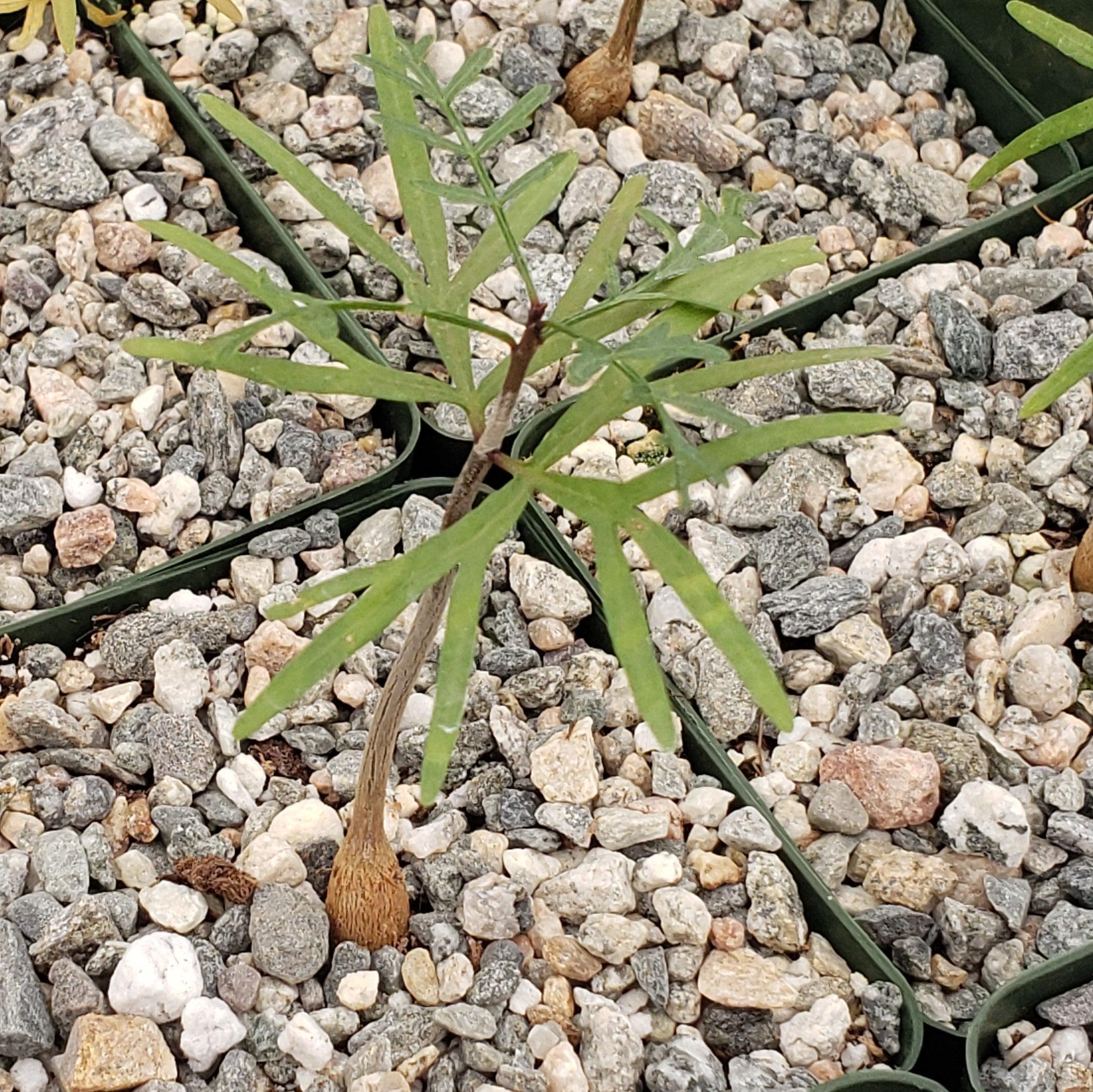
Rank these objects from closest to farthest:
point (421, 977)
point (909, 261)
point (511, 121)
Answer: point (511, 121) → point (421, 977) → point (909, 261)

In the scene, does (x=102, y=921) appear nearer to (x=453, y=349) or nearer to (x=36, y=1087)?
(x=36, y=1087)

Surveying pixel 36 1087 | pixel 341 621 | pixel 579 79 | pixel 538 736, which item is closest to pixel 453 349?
pixel 341 621

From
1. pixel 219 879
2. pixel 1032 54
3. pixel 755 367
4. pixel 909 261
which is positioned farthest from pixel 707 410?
pixel 1032 54

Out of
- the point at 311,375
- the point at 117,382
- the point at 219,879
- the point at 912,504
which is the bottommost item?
the point at 219,879

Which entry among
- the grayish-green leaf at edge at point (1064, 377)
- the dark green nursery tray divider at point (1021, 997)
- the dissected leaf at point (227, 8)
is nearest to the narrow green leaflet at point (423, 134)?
the grayish-green leaf at edge at point (1064, 377)

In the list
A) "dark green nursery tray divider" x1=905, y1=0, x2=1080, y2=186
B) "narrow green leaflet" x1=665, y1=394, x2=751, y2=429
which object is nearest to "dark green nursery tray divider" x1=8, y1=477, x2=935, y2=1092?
"narrow green leaflet" x1=665, y1=394, x2=751, y2=429

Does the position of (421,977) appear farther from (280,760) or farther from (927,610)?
(927,610)

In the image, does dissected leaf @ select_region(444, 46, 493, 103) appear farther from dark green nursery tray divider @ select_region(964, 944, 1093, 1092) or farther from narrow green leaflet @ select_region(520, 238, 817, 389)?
dark green nursery tray divider @ select_region(964, 944, 1093, 1092)
